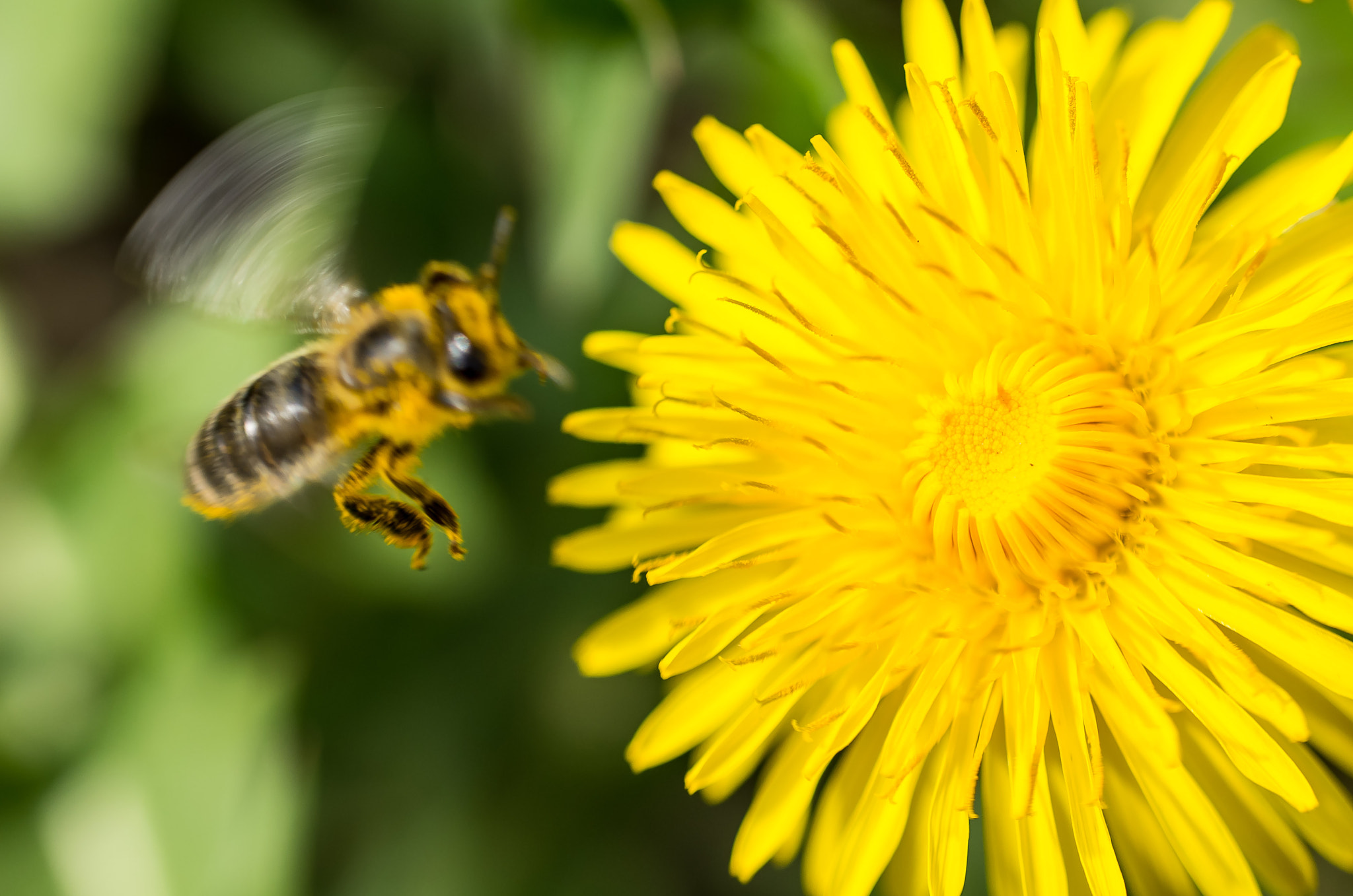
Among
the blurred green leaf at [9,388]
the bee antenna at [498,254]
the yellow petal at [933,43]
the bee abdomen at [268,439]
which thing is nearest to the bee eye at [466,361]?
the bee antenna at [498,254]

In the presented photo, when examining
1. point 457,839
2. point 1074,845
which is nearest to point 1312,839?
point 1074,845

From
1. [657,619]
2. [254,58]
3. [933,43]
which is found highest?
[254,58]

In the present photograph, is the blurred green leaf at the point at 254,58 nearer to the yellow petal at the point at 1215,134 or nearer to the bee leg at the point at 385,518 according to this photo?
the bee leg at the point at 385,518

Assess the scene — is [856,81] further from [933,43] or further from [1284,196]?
[1284,196]

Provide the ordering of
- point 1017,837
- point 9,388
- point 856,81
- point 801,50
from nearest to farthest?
point 1017,837 < point 856,81 < point 801,50 < point 9,388

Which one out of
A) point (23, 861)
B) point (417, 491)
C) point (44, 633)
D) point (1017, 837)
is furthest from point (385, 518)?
point (23, 861)

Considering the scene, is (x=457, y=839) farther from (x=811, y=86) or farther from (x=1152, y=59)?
(x=1152, y=59)
